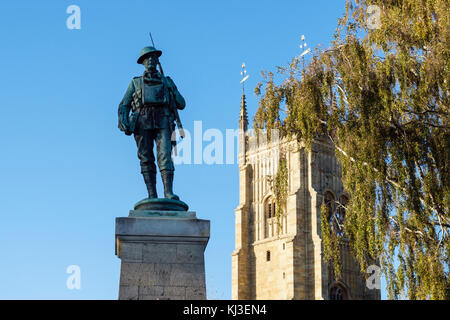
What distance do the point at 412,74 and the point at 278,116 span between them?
183 inches

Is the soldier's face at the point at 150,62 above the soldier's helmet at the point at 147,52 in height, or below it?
below

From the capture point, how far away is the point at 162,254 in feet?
32.8

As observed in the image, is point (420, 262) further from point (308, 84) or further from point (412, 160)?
point (308, 84)

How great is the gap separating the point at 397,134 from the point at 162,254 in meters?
9.73

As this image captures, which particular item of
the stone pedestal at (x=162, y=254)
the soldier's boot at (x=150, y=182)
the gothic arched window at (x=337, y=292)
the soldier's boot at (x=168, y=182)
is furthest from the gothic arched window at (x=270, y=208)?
the stone pedestal at (x=162, y=254)

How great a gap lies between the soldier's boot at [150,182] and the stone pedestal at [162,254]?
0.52 meters

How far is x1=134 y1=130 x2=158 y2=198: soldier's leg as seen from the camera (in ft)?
35.1

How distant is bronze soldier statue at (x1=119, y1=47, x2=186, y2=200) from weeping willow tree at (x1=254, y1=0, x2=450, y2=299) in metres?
8.35

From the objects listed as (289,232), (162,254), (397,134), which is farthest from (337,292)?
(162,254)

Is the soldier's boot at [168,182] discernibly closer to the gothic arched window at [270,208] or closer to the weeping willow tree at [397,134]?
the weeping willow tree at [397,134]

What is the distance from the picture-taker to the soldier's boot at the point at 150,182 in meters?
10.6

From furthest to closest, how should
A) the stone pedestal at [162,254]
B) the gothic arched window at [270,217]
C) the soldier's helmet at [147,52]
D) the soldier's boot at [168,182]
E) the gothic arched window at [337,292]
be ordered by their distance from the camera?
the gothic arched window at [270,217], the gothic arched window at [337,292], the soldier's helmet at [147,52], the soldier's boot at [168,182], the stone pedestal at [162,254]

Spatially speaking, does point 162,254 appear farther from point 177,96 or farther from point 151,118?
point 177,96
